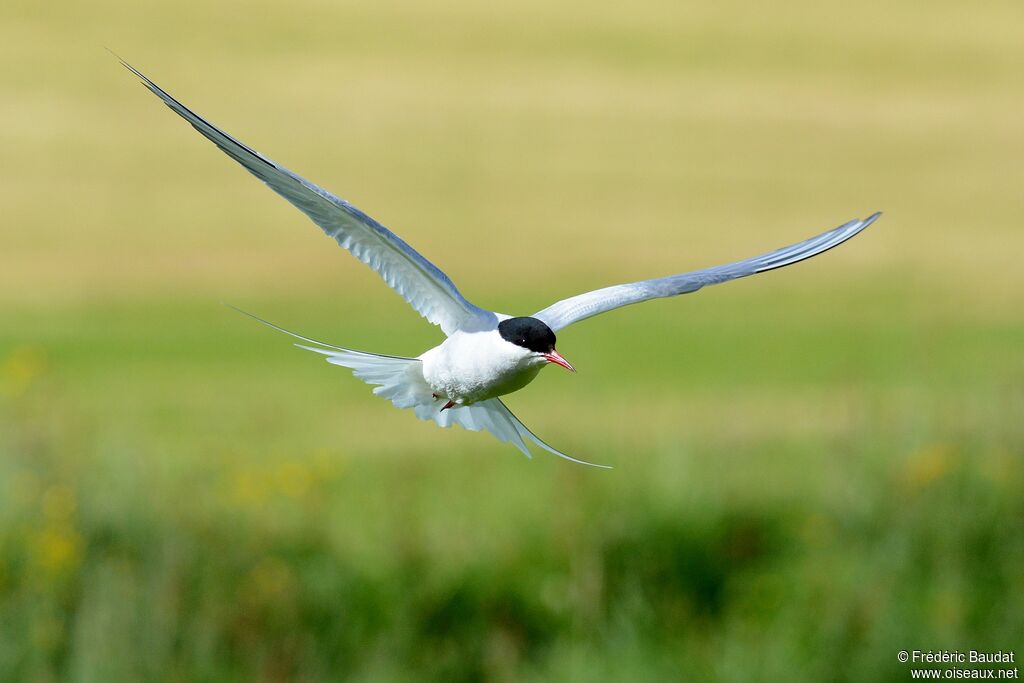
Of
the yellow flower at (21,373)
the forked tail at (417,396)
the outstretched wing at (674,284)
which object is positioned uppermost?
the yellow flower at (21,373)

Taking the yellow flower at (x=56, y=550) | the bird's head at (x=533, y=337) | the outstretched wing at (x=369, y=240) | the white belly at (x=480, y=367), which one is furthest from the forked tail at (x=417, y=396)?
the yellow flower at (x=56, y=550)

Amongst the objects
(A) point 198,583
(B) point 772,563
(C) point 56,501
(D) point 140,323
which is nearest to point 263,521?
(A) point 198,583

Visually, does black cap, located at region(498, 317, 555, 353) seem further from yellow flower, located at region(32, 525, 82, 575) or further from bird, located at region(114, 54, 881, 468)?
yellow flower, located at region(32, 525, 82, 575)

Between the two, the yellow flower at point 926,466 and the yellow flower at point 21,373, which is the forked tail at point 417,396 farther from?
the yellow flower at point 926,466

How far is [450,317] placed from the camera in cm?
393

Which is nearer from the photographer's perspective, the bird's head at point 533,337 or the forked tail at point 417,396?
the bird's head at point 533,337

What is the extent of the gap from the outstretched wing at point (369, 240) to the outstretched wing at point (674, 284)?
207mm

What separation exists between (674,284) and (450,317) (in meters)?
0.60

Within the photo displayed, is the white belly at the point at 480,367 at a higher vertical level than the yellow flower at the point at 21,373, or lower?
lower

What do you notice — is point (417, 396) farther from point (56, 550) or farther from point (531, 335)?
point (56, 550)

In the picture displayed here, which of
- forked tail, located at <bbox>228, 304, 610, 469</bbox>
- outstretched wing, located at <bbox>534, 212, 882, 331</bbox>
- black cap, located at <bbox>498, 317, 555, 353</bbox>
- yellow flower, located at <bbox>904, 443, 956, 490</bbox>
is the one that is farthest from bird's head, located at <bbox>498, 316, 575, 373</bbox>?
yellow flower, located at <bbox>904, 443, 956, 490</bbox>

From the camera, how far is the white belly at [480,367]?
11.6 feet

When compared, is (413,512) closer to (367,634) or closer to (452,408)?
(367,634)

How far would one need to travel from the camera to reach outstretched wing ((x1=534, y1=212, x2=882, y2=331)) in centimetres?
382
